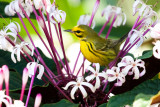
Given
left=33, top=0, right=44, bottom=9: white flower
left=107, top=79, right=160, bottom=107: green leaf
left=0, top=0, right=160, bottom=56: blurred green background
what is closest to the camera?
left=107, top=79, right=160, bottom=107: green leaf

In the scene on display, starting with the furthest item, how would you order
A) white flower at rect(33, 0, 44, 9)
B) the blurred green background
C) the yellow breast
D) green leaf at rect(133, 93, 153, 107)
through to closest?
1. the blurred green background
2. the yellow breast
3. white flower at rect(33, 0, 44, 9)
4. green leaf at rect(133, 93, 153, 107)

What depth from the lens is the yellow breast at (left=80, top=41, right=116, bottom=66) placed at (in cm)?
92

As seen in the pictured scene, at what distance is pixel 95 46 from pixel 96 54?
4cm

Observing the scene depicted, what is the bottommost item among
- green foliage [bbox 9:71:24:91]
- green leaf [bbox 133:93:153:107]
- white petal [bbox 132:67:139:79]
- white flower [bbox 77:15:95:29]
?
green leaf [bbox 133:93:153:107]

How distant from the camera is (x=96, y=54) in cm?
97

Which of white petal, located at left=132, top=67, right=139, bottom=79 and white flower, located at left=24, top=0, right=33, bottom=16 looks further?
white flower, located at left=24, top=0, right=33, bottom=16

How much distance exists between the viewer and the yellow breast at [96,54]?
92 centimetres

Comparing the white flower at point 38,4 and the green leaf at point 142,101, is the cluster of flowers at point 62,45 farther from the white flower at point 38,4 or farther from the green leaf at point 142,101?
the green leaf at point 142,101

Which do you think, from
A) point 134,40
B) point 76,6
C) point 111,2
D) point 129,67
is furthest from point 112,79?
point 76,6

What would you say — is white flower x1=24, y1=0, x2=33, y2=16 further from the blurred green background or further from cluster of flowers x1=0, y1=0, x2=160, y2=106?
the blurred green background

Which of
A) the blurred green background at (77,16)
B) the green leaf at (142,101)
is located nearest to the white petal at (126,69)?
the green leaf at (142,101)

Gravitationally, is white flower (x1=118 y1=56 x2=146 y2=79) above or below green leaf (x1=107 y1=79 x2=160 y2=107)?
above


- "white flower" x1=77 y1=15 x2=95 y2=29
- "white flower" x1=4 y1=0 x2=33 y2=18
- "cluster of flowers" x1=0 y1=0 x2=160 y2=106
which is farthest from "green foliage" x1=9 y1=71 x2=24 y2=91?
"white flower" x1=77 y1=15 x2=95 y2=29

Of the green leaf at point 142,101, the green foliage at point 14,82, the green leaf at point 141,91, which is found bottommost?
the green leaf at point 142,101
